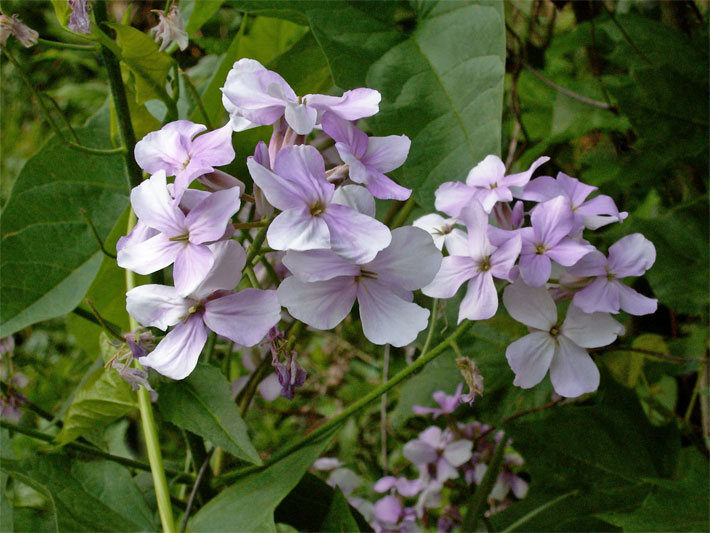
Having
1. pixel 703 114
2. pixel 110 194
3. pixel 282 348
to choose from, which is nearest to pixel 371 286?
pixel 282 348

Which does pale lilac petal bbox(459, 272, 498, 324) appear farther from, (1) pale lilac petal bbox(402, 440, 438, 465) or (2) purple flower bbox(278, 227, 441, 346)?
(1) pale lilac petal bbox(402, 440, 438, 465)

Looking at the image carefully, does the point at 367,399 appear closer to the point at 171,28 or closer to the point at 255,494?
the point at 255,494

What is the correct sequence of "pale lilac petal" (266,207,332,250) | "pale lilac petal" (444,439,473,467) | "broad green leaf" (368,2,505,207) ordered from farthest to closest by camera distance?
"pale lilac petal" (444,439,473,467)
"broad green leaf" (368,2,505,207)
"pale lilac petal" (266,207,332,250)

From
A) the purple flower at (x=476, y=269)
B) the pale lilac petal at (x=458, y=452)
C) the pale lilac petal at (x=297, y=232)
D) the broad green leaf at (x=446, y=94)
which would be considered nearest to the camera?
the pale lilac petal at (x=297, y=232)

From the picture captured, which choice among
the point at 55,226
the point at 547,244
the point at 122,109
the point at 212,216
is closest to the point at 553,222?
the point at 547,244

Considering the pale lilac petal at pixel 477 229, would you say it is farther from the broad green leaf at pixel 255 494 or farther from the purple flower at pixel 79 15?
the purple flower at pixel 79 15

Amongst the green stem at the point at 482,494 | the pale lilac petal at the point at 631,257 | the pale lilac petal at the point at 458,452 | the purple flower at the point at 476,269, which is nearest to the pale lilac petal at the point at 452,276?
the purple flower at the point at 476,269

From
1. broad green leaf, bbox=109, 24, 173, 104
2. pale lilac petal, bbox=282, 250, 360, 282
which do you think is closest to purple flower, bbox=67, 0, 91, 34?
broad green leaf, bbox=109, 24, 173, 104
